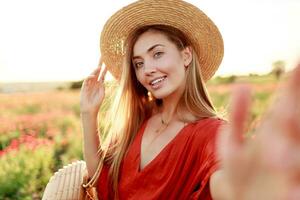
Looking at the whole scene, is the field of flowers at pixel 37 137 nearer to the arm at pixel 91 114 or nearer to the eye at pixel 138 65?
the eye at pixel 138 65

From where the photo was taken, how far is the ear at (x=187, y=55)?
2.23 meters

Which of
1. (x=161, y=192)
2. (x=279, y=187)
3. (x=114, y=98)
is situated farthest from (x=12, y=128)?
(x=279, y=187)

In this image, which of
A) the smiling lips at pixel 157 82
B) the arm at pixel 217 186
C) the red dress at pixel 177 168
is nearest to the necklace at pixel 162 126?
the red dress at pixel 177 168

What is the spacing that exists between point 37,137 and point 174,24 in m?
4.24

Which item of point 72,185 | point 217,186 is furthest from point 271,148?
point 72,185

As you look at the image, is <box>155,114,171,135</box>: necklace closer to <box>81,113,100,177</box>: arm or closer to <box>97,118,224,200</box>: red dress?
<box>97,118,224,200</box>: red dress

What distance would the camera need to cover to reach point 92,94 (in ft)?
8.05

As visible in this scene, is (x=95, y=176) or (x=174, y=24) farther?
(x=95, y=176)

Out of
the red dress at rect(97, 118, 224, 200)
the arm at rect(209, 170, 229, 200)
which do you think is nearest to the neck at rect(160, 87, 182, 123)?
the red dress at rect(97, 118, 224, 200)

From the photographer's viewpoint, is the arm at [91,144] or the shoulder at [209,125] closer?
the shoulder at [209,125]

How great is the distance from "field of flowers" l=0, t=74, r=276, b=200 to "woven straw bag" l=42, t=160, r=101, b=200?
0.64 meters

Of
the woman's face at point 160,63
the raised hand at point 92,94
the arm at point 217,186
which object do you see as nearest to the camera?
the arm at point 217,186

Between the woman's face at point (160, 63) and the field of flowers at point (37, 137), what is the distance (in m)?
0.31

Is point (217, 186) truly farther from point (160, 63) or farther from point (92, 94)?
point (92, 94)
